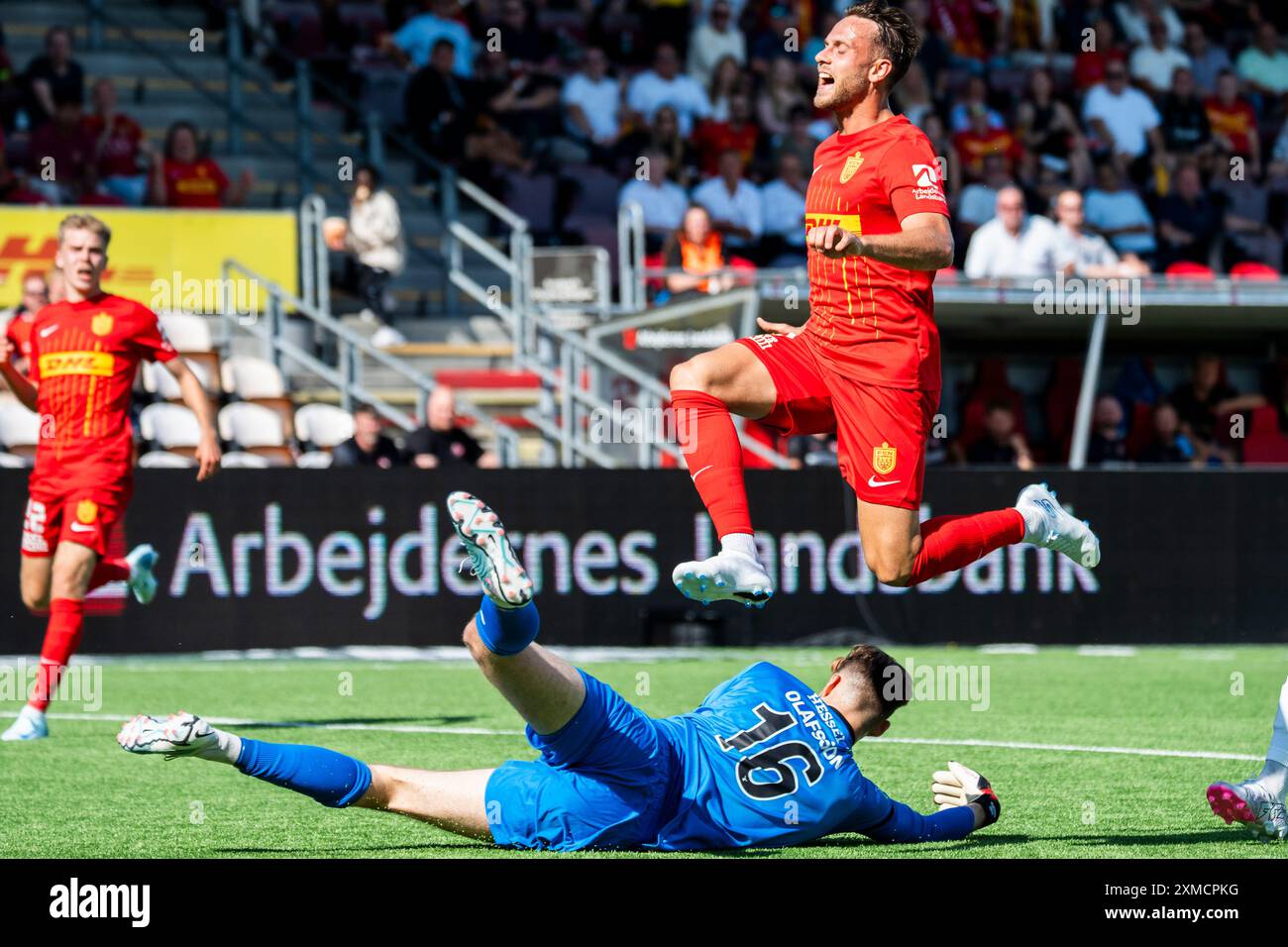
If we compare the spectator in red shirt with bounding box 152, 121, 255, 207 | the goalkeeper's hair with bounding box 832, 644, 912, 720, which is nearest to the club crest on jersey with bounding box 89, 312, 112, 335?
the goalkeeper's hair with bounding box 832, 644, 912, 720

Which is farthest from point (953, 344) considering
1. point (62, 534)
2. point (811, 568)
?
point (62, 534)

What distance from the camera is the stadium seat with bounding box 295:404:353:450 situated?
17109mm

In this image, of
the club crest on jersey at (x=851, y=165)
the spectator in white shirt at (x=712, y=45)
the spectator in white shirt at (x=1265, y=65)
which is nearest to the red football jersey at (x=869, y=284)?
the club crest on jersey at (x=851, y=165)

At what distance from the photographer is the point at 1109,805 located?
746cm

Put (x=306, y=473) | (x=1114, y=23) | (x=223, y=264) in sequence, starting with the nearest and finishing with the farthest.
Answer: (x=306, y=473) < (x=223, y=264) < (x=1114, y=23)

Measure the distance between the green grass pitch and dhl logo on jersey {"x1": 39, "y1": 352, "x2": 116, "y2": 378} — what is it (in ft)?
5.77

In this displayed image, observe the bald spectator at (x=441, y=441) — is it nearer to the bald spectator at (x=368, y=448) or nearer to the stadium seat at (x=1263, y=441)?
the bald spectator at (x=368, y=448)

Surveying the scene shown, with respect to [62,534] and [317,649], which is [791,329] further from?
[317,649]

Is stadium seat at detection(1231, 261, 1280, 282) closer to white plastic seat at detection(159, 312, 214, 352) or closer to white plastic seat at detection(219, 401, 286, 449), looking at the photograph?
white plastic seat at detection(219, 401, 286, 449)

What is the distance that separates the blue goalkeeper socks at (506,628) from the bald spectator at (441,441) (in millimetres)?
9711

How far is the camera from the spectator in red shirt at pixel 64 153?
17844 millimetres

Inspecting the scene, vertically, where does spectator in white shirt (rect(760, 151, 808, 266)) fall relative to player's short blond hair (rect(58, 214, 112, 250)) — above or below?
above

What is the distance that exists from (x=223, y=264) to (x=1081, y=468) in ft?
23.9
